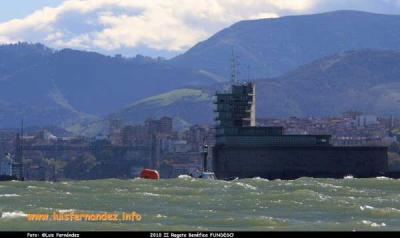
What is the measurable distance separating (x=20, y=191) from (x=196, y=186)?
70.6 feet

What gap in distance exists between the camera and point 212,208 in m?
85.6

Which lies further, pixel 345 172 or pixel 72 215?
pixel 345 172

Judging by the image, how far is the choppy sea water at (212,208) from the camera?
69.8 meters

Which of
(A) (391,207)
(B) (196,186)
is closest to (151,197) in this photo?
(A) (391,207)

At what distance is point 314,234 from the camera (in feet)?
206

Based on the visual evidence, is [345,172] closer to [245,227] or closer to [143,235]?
[245,227]

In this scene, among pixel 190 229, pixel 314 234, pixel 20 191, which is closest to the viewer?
pixel 314 234

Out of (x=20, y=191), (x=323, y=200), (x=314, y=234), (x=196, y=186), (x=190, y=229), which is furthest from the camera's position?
(x=196, y=186)

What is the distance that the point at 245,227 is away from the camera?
70000mm

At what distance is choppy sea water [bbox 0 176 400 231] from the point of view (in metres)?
69.8

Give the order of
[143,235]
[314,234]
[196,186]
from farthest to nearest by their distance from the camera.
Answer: [196,186], [314,234], [143,235]

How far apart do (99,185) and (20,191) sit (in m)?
20.1

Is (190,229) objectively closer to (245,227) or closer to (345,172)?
(245,227)

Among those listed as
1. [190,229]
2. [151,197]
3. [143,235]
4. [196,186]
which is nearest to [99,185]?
[196,186]
